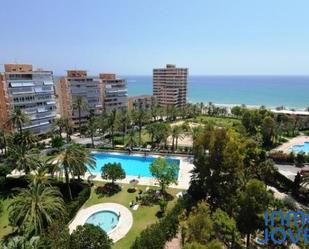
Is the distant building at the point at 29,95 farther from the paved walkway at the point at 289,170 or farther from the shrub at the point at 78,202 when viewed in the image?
the paved walkway at the point at 289,170

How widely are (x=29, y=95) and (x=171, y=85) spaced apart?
57.3 m

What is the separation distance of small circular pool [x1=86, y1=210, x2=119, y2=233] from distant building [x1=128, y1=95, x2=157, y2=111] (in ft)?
202

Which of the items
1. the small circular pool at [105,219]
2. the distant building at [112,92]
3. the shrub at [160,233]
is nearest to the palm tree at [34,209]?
the small circular pool at [105,219]

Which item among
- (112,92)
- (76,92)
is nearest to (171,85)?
(112,92)

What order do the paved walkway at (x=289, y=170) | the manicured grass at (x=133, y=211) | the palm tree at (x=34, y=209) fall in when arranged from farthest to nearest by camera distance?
1. the paved walkway at (x=289, y=170)
2. the manicured grass at (x=133, y=211)
3. the palm tree at (x=34, y=209)

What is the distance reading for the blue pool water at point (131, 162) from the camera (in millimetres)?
40312

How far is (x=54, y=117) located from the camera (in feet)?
199

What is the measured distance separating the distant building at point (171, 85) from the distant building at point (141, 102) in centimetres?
466

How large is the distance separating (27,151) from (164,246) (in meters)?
23.8

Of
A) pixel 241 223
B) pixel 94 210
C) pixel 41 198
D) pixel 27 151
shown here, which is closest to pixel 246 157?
pixel 241 223

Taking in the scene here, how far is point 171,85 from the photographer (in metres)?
98.3

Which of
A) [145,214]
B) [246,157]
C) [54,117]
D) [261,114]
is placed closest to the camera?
[145,214]

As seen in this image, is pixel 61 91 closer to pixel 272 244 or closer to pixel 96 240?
pixel 96 240

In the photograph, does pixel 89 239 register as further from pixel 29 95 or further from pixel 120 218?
pixel 29 95
